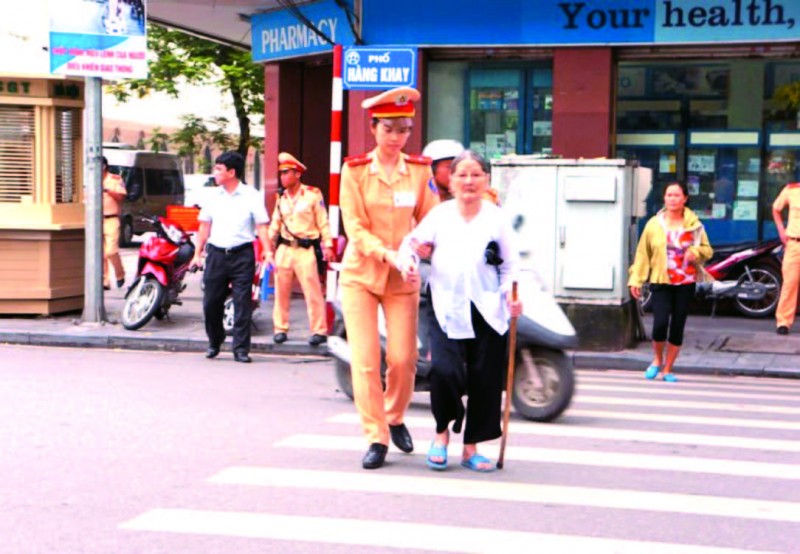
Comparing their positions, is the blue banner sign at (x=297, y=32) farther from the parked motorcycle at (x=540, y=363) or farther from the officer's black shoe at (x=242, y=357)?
the parked motorcycle at (x=540, y=363)

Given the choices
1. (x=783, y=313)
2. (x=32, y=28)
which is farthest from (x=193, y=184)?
(x=783, y=313)

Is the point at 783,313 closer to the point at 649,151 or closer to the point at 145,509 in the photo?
the point at 649,151

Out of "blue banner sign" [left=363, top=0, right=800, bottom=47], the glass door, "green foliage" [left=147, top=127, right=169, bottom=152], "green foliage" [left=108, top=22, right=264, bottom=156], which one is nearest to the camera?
"blue banner sign" [left=363, top=0, right=800, bottom=47]

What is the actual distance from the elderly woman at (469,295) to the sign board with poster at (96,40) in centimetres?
793

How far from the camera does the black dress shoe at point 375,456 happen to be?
6.96m

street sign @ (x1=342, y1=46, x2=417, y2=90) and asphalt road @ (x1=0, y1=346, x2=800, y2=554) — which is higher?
street sign @ (x1=342, y1=46, x2=417, y2=90)

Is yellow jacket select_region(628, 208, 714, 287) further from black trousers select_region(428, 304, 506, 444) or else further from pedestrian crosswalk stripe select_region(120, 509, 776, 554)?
pedestrian crosswalk stripe select_region(120, 509, 776, 554)

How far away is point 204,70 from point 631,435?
900 inches

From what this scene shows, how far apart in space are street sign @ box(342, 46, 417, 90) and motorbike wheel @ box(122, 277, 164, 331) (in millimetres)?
3073

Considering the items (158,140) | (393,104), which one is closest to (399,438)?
(393,104)

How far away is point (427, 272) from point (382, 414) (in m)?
1.97

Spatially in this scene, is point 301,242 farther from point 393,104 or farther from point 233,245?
point 393,104

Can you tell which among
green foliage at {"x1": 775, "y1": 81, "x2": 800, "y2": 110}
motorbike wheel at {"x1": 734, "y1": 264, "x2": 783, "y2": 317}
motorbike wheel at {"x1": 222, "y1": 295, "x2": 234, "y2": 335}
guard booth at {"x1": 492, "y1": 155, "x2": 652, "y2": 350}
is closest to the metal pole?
motorbike wheel at {"x1": 222, "y1": 295, "x2": 234, "y2": 335}

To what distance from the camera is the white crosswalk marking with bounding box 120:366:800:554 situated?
5.65 metres
